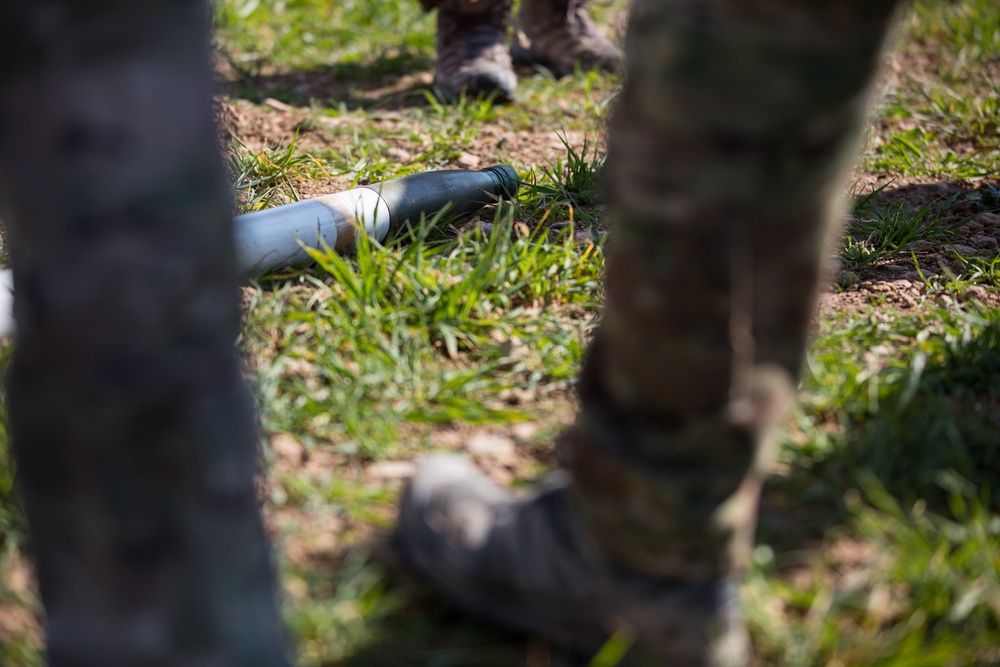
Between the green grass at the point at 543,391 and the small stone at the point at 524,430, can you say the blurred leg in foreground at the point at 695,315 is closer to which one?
the green grass at the point at 543,391

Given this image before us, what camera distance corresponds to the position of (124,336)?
2.74 ft

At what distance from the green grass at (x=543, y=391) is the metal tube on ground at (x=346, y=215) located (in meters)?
0.06

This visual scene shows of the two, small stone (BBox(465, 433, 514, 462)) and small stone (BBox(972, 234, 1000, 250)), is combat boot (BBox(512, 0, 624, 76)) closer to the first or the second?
small stone (BBox(972, 234, 1000, 250))

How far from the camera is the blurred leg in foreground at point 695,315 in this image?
84 cm

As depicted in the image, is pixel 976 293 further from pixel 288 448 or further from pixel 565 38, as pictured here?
pixel 565 38

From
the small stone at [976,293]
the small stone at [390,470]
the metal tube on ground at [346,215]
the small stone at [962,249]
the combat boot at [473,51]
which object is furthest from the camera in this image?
the combat boot at [473,51]

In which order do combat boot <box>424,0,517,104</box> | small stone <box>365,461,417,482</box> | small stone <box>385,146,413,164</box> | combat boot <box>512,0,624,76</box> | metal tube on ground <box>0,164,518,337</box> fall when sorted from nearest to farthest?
small stone <box>365,461,417,482</box>, metal tube on ground <box>0,164,518,337</box>, small stone <box>385,146,413,164</box>, combat boot <box>424,0,517,104</box>, combat boot <box>512,0,624,76</box>

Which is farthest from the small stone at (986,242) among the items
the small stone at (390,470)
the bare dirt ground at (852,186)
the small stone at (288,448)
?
the small stone at (288,448)

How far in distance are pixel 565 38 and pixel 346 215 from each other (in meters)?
1.94

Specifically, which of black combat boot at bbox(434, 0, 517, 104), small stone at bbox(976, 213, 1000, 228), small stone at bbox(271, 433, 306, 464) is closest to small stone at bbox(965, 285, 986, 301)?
small stone at bbox(976, 213, 1000, 228)

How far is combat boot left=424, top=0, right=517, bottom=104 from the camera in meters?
3.20

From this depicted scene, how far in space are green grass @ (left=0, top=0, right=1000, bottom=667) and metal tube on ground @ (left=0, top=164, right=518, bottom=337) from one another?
0.18ft

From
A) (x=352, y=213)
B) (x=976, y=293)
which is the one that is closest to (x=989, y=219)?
(x=976, y=293)

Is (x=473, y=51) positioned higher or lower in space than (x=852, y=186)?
higher
